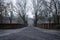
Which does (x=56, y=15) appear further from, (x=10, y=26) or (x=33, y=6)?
(x=33, y=6)

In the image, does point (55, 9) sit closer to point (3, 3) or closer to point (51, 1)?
point (51, 1)

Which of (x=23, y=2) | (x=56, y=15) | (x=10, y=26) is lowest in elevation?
(x=10, y=26)

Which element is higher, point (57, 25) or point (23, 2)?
point (23, 2)

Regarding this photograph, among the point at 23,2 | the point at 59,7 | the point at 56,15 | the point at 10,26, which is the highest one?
the point at 23,2

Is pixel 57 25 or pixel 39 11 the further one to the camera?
pixel 39 11

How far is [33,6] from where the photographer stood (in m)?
68.7

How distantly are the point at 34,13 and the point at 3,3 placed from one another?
1111 inches

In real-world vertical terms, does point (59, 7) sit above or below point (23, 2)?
below

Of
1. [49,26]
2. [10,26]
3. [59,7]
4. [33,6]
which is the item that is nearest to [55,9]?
[59,7]

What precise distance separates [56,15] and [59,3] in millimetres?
4910

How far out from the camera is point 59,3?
152 feet

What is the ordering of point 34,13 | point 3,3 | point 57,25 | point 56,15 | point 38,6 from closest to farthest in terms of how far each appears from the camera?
point 57,25 → point 3,3 → point 56,15 → point 38,6 → point 34,13

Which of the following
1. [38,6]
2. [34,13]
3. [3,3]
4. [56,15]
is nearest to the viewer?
[3,3]

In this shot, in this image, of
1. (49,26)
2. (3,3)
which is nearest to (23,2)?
(3,3)
